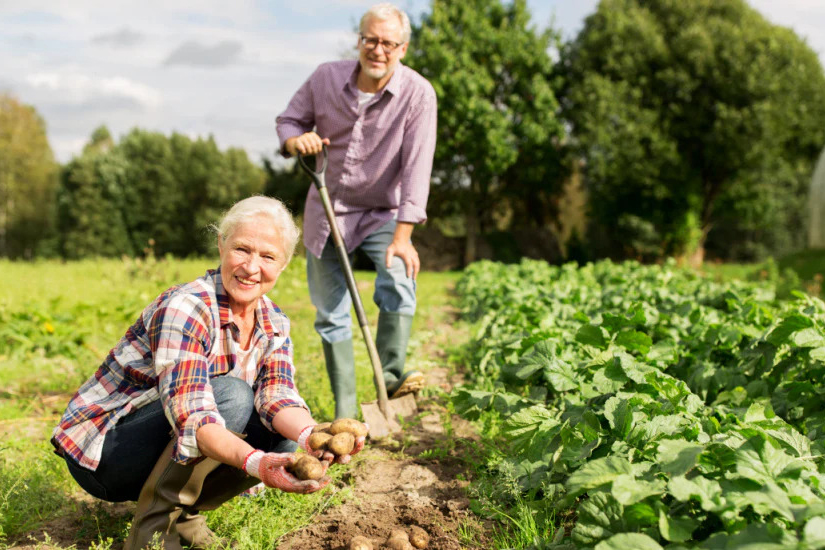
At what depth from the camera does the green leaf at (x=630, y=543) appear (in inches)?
61.1

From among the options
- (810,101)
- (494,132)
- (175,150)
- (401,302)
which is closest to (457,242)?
(494,132)

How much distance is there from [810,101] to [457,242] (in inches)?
467

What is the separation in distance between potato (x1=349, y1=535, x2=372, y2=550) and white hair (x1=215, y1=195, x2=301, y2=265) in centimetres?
92

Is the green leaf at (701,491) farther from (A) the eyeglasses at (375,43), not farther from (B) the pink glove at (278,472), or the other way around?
(A) the eyeglasses at (375,43)

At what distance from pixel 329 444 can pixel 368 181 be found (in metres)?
1.90

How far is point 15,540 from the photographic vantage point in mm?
2430

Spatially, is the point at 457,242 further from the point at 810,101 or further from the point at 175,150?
the point at 175,150

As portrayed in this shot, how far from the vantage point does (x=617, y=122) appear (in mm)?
19984

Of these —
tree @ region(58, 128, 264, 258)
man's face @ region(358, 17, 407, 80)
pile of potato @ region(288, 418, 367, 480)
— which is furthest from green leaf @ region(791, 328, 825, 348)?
tree @ region(58, 128, 264, 258)

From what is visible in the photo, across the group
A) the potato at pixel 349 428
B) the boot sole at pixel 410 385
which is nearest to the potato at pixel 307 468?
the potato at pixel 349 428

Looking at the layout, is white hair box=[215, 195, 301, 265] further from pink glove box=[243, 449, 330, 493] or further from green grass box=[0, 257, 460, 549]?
green grass box=[0, 257, 460, 549]

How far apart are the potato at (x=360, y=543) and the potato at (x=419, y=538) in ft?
0.49

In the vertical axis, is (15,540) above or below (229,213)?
below

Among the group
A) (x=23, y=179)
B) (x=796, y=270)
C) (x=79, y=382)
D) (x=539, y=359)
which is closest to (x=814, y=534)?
(x=539, y=359)
